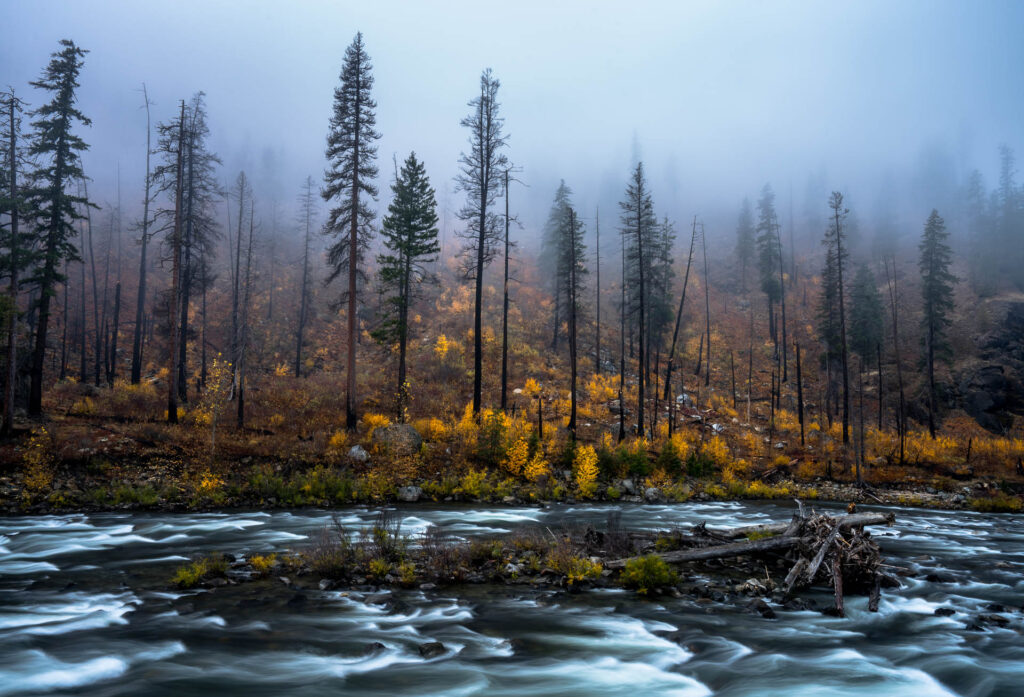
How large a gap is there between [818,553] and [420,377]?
85.4ft

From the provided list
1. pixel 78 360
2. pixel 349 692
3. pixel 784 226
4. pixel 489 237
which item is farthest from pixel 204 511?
pixel 784 226

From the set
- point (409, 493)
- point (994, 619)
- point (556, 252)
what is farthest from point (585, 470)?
point (556, 252)

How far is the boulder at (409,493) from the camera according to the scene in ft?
54.0

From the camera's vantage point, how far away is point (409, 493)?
16.6m

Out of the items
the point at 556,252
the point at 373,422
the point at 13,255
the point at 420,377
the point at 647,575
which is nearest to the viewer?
the point at 647,575

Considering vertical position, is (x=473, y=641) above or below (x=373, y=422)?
below

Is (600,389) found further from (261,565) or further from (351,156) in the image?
(261,565)

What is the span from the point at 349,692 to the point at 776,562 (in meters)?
8.10

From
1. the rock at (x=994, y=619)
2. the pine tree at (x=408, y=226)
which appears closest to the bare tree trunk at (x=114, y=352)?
the pine tree at (x=408, y=226)

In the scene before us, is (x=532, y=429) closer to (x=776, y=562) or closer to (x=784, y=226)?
(x=776, y=562)

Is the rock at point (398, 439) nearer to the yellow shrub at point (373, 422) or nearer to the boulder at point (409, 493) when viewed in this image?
the yellow shrub at point (373, 422)

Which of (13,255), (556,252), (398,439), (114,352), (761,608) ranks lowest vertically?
(761,608)

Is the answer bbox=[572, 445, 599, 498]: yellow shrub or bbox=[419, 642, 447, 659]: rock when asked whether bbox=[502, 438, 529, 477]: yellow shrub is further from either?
bbox=[419, 642, 447, 659]: rock

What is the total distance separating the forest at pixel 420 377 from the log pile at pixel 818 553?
9084 millimetres
